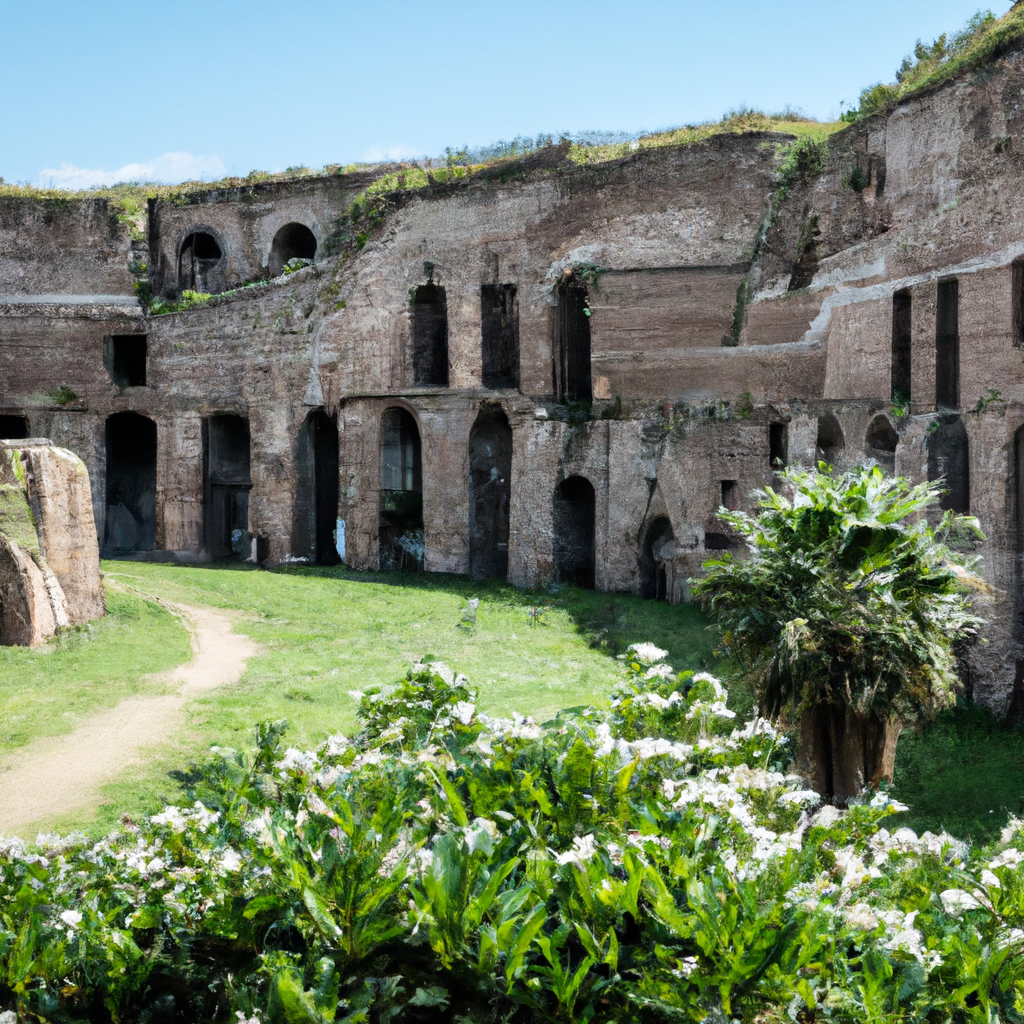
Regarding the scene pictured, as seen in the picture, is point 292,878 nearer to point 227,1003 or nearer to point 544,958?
point 227,1003

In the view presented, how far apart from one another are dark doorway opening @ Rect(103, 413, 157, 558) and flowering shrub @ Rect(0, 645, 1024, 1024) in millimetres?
24303

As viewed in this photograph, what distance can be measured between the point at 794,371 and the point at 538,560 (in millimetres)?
6619

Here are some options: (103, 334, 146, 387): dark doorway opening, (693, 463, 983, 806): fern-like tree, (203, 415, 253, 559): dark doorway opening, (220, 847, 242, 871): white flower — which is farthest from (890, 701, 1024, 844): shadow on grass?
(103, 334, 146, 387): dark doorway opening

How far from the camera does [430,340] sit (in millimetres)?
25516

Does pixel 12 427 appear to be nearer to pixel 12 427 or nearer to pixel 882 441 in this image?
pixel 12 427

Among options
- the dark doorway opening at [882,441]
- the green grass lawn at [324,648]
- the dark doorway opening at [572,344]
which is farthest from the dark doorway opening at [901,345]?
the dark doorway opening at [572,344]

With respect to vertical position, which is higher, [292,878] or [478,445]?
[478,445]

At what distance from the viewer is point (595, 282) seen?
22.9m

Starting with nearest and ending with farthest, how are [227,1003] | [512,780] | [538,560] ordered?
1. [227,1003]
2. [512,780]
3. [538,560]

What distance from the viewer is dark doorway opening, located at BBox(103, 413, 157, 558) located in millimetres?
30031

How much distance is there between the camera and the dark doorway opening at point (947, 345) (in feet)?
56.9

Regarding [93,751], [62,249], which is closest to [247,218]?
[62,249]

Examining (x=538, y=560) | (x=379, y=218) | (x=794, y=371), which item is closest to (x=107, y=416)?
(x=379, y=218)

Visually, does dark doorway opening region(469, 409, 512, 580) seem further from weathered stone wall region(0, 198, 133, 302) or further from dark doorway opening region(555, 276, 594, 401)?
weathered stone wall region(0, 198, 133, 302)
